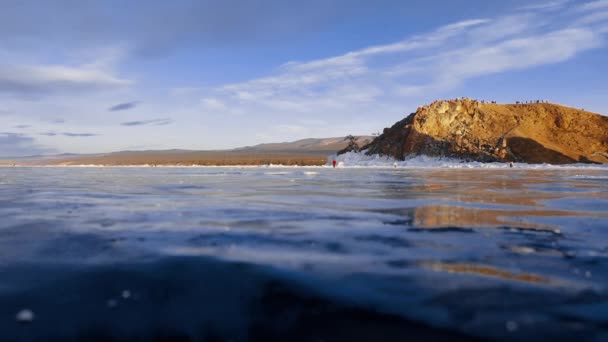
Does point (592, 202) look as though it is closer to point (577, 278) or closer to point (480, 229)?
point (480, 229)

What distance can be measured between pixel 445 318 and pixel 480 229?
3.47 m

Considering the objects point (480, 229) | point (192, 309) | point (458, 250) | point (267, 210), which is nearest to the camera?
point (192, 309)

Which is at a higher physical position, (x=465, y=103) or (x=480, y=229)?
(x=465, y=103)

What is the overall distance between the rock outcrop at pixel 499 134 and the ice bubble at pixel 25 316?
167 feet

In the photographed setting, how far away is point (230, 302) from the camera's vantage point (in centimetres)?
280

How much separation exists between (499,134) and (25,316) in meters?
58.3

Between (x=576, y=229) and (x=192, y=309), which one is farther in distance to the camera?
(x=576, y=229)

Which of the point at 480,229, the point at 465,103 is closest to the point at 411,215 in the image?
the point at 480,229

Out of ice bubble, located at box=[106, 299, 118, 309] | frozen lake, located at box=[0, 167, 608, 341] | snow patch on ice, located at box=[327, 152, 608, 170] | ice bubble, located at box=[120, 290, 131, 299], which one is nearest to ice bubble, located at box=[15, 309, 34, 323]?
frozen lake, located at box=[0, 167, 608, 341]

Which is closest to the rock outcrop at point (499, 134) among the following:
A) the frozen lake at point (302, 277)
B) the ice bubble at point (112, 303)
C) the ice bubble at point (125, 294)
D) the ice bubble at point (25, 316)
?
the frozen lake at point (302, 277)

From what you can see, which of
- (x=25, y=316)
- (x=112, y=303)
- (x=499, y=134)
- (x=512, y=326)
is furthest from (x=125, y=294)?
(x=499, y=134)

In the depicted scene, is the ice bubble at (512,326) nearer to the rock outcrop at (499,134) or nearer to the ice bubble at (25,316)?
the ice bubble at (25,316)

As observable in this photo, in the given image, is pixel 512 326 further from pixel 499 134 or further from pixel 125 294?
pixel 499 134

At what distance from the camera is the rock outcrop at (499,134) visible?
5047cm
